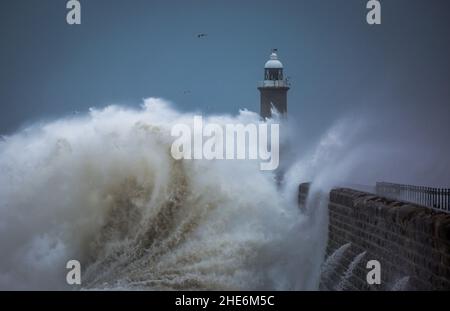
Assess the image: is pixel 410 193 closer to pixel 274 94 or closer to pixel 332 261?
pixel 332 261

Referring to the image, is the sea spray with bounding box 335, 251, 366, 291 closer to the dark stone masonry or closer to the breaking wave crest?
the dark stone masonry

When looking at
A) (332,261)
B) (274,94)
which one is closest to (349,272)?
(332,261)

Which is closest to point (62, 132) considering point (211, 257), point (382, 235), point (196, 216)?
point (196, 216)

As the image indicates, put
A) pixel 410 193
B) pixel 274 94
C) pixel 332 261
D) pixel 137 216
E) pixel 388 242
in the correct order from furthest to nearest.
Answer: pixel 274 94
pixel 137 216
pixel 410 193
pixel 332 261
pixel 388 242

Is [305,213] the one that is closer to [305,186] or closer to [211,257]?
[305,186]

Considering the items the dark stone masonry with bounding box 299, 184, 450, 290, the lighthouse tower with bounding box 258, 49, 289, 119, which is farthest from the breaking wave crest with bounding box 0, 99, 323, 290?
the lighthouse tower with bounding box 258, 49, 289, 119
